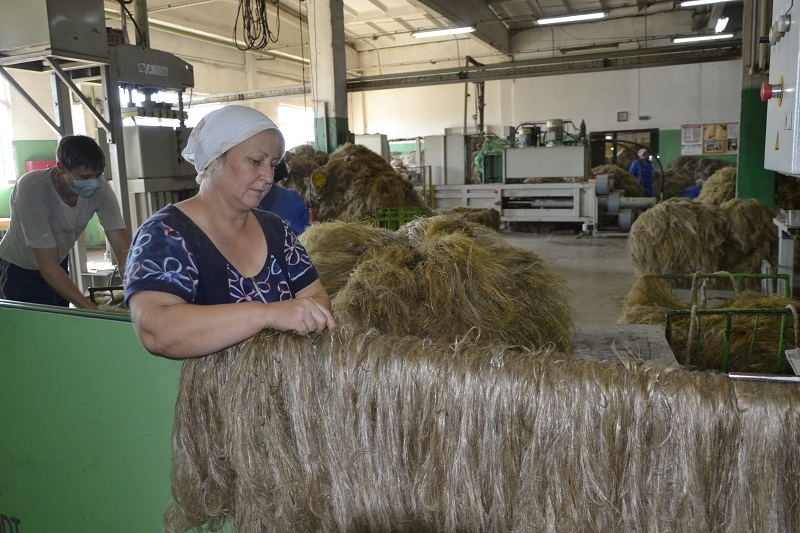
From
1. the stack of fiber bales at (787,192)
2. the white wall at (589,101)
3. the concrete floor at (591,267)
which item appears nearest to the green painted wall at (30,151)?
the concrete floor at (591,267)

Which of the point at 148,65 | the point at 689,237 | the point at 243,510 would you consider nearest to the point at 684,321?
the point at 689,237

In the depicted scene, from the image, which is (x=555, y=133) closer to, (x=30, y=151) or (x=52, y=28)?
(x=52, y=28)

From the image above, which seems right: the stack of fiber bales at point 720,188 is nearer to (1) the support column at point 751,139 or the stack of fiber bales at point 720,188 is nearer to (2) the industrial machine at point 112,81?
(1) the support column at point 751,139

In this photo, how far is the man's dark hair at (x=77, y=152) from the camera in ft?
8.15

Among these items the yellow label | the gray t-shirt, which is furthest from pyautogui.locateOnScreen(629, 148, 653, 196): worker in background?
the gray t-shirt

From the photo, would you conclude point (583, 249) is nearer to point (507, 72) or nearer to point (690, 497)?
point (507, 72)

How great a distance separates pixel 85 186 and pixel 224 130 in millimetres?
1745

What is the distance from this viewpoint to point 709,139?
44.7ft

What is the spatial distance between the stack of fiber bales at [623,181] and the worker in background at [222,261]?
29.6 ft

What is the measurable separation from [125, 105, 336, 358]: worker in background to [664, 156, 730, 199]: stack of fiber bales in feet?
34.5

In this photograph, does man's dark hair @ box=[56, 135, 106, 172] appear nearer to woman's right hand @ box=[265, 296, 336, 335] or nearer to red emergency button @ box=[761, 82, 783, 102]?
woman's right hand @ box=[265, 296, 336, 335]

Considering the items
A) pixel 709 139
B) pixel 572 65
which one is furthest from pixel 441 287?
pixel 709 139

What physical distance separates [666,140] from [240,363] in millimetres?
15099

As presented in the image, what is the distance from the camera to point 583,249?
784cm
